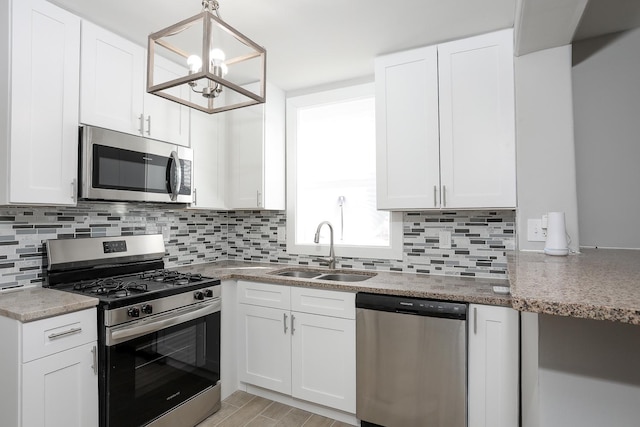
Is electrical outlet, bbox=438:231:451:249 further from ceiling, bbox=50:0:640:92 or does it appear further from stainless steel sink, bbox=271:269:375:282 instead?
ceiling, bbox=50:0:640:92

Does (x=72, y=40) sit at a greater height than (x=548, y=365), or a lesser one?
greater

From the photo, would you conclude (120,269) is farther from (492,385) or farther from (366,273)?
(492,385)

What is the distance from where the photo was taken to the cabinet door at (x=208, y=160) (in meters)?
2.72

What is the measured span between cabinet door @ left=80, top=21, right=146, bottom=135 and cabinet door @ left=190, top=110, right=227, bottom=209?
49 centimetres

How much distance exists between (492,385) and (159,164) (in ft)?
7.82

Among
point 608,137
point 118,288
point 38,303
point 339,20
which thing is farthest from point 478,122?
point 38,303

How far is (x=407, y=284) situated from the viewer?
2.16m

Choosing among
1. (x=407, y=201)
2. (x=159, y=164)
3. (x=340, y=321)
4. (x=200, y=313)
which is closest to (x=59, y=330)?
(x=200, y=313)

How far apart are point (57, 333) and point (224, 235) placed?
1920 mm

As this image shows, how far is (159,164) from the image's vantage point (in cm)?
237

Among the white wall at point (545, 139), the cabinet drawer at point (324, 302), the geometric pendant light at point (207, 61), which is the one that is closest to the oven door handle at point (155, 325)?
the cabinet drawer at point (324, 302)

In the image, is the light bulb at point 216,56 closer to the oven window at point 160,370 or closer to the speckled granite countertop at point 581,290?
the speckled granite countertop at point 581,290

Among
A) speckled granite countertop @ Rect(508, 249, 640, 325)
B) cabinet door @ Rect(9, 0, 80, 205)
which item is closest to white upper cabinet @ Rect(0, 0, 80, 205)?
cabinet door @ Rect(9, 0, 80, 205)

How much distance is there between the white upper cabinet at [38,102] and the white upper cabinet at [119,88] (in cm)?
6
